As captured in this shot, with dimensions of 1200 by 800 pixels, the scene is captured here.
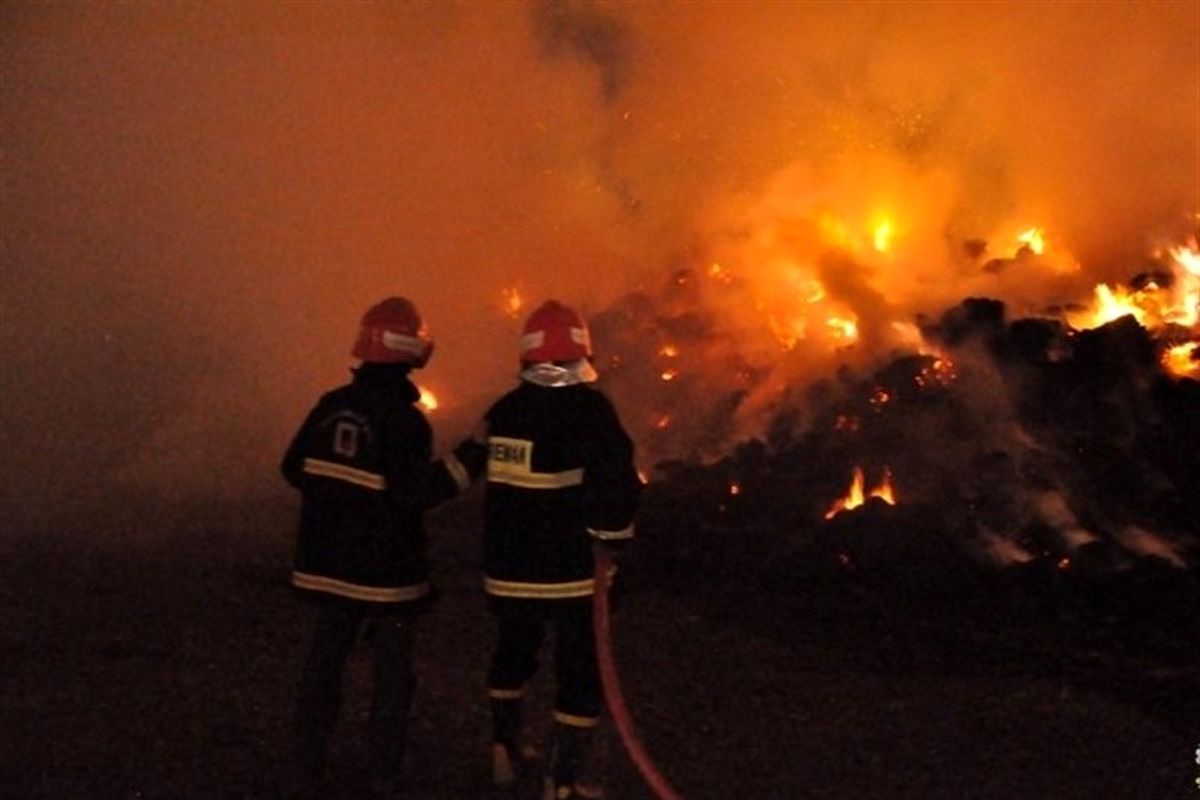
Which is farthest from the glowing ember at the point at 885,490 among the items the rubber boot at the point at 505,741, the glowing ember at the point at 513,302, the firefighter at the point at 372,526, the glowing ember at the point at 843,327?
the glowing ember at the point at 513,302

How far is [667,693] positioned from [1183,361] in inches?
175

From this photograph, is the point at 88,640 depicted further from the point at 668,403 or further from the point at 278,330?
the point at 278,330

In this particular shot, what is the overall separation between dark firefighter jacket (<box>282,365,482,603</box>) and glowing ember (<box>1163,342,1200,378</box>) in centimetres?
553

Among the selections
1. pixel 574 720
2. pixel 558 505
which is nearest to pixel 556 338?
pixel 558 505

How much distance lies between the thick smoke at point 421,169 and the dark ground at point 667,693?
3919 mm

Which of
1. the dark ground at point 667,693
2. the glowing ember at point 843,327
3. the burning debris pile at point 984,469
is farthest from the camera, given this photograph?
the glowing ember at point 843,327

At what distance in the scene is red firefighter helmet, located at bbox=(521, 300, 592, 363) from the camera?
15.8ft

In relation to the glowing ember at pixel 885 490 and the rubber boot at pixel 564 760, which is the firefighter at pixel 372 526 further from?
the glowing ember at pixel 885 490

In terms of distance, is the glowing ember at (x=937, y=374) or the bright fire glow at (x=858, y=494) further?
the glowing ember at (x=937, y=374)

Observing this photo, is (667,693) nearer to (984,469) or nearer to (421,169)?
(984,469)

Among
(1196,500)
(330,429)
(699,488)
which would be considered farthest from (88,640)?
(1196,500)

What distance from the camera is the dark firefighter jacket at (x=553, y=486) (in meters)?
4.71

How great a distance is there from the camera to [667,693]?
6316 millimetres

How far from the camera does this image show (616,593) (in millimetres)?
4926
